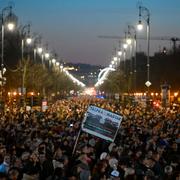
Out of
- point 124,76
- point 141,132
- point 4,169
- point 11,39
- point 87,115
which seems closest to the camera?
point 4,169

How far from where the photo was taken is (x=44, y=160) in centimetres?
1494

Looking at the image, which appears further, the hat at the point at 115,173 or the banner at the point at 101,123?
the banner at the point at 101,123

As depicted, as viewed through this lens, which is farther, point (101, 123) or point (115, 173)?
point (101, 123)

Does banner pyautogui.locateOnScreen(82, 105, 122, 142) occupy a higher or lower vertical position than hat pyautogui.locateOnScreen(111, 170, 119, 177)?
higher

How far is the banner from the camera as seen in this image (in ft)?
58.4

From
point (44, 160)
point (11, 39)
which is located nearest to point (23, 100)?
point (11, 39)

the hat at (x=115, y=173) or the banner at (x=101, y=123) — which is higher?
the banner at (x=101, y=123)

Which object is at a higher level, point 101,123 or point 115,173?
point 101,123

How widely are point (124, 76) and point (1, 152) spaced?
77044 mm

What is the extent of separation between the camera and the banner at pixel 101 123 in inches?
701

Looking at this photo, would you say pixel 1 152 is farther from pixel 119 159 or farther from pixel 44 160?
pixel 119 159

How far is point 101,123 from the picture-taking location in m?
18.2

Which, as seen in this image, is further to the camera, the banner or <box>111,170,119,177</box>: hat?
the banner

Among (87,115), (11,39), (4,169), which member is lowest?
(4,169)
